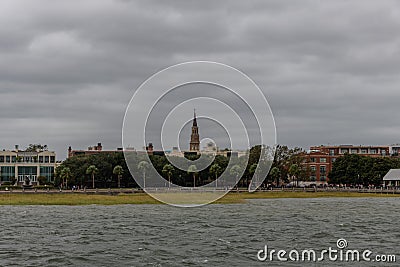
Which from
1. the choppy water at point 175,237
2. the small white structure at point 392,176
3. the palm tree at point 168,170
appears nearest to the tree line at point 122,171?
the palm tree at point 168,170

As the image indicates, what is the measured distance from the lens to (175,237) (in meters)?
46.9

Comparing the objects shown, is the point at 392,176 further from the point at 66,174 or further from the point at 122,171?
the point at 66,174

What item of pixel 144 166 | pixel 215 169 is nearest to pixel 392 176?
pixel 215 169

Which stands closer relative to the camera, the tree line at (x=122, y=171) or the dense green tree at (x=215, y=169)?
the tree line at (x=122, y=171)

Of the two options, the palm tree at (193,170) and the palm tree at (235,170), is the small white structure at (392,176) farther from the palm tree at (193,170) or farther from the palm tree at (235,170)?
the palm tree at (193,170)

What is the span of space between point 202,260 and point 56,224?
2518 cm

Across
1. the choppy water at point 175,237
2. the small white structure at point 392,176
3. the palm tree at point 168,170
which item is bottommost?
the choppy water at point 175,237

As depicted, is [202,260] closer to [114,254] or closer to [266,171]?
[114,254]

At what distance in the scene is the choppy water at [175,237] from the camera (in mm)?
37250

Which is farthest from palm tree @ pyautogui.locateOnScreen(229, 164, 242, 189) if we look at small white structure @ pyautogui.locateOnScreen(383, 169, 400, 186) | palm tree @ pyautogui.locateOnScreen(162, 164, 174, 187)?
small white structure @ pyautogui.locateOnScreen(383, 169, 400, 186)

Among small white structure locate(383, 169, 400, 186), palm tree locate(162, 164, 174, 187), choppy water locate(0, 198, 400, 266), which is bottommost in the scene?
choppy water locate(0, 198, 400, 266)

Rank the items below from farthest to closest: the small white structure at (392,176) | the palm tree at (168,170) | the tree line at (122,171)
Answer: the small white structure at (392,176) → the tree line at (122,171) → the palm tree at (168,170)

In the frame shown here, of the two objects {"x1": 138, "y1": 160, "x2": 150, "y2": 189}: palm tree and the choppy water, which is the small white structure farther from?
the choppy water

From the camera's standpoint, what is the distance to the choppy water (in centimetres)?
3725
